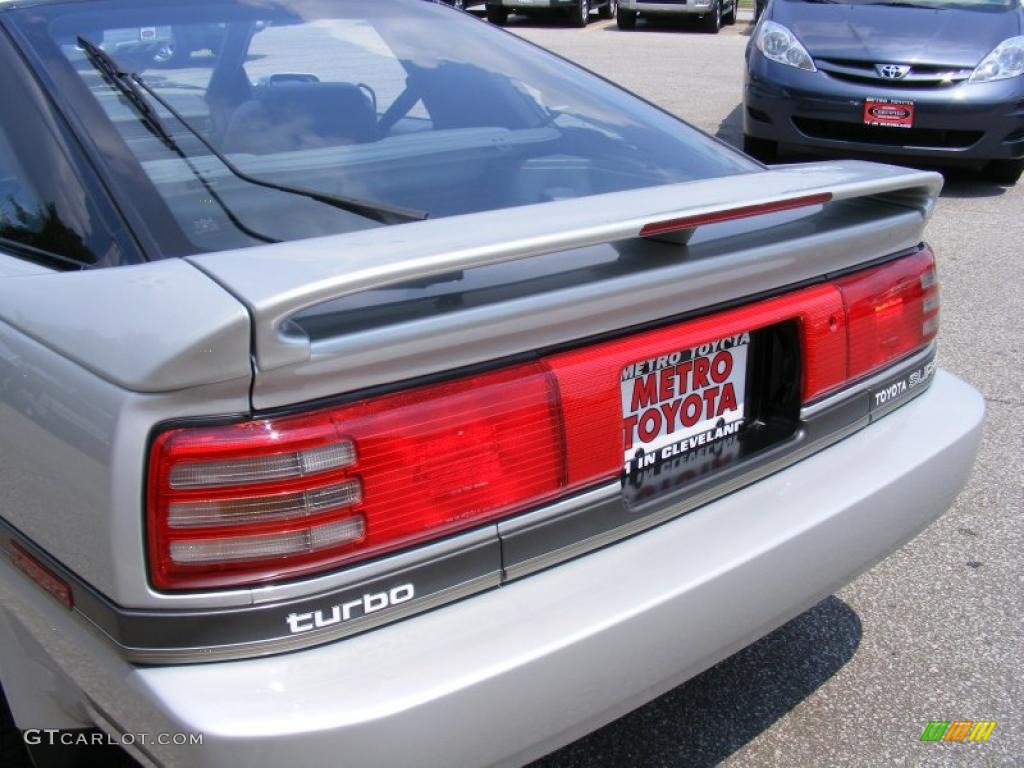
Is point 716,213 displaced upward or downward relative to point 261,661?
upward

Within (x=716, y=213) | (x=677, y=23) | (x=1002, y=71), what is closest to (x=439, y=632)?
(x=716, y=213)

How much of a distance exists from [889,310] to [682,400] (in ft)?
1.93

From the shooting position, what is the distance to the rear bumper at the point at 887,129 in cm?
647

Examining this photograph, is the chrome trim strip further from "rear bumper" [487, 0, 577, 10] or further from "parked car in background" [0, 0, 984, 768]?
"rear bumper" [487, 0, 577, 10]

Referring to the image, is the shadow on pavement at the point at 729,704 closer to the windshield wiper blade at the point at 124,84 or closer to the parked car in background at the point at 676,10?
the windshield wiper blade at the point at 124,84

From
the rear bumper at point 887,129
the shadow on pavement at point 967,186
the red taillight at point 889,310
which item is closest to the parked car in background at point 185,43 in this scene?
the red taillight at point 889,310

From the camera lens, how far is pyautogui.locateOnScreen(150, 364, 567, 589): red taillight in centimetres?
137

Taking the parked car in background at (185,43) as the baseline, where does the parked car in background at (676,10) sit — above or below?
below

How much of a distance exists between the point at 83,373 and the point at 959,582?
2357mm

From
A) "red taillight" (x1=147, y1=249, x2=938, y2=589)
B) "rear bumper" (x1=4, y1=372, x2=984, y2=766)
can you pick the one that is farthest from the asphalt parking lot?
"red taillight" (x1=147, y1=249, x2=938, y2=589)

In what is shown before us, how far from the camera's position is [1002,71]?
6.56 meters

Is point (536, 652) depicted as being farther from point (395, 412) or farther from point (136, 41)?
point (136, 41)

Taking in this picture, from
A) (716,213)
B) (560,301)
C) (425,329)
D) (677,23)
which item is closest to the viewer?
(425,329)

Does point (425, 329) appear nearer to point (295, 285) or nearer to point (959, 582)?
point (295, 285)
